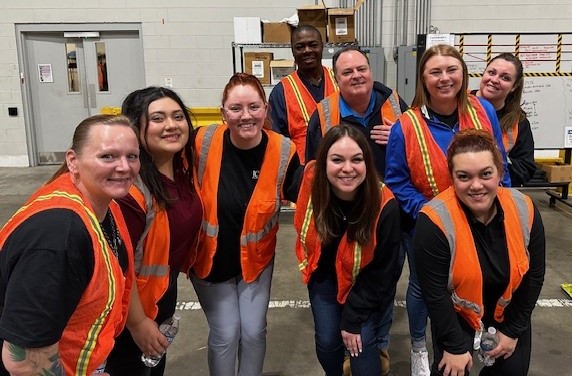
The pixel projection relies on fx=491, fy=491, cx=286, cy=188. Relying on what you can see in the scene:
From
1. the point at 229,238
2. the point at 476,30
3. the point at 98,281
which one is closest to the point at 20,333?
the point at 98,281

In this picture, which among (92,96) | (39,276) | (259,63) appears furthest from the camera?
(92,96)

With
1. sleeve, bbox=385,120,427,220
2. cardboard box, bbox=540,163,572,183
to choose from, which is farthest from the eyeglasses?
cardboard box, bbox=540,163,572,183

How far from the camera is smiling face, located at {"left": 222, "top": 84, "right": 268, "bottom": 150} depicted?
6.67 ft

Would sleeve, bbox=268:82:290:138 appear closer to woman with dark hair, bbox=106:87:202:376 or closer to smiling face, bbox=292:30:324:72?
smiling face, bbox=292:30:324:72

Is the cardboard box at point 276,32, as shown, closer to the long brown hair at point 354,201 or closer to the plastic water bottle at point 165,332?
the long brown hair at point 354,201

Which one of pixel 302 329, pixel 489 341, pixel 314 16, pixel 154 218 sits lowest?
pixel 302 329

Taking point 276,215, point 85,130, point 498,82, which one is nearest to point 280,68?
point 498,82

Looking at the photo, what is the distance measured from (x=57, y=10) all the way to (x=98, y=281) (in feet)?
25.7

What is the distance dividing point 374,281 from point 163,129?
1.08m

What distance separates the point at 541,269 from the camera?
6.43ft

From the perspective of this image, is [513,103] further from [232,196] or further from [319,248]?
[232,196]

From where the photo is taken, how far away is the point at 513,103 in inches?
104

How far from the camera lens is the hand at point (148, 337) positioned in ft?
6.12

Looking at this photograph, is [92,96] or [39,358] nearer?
[39,358]
